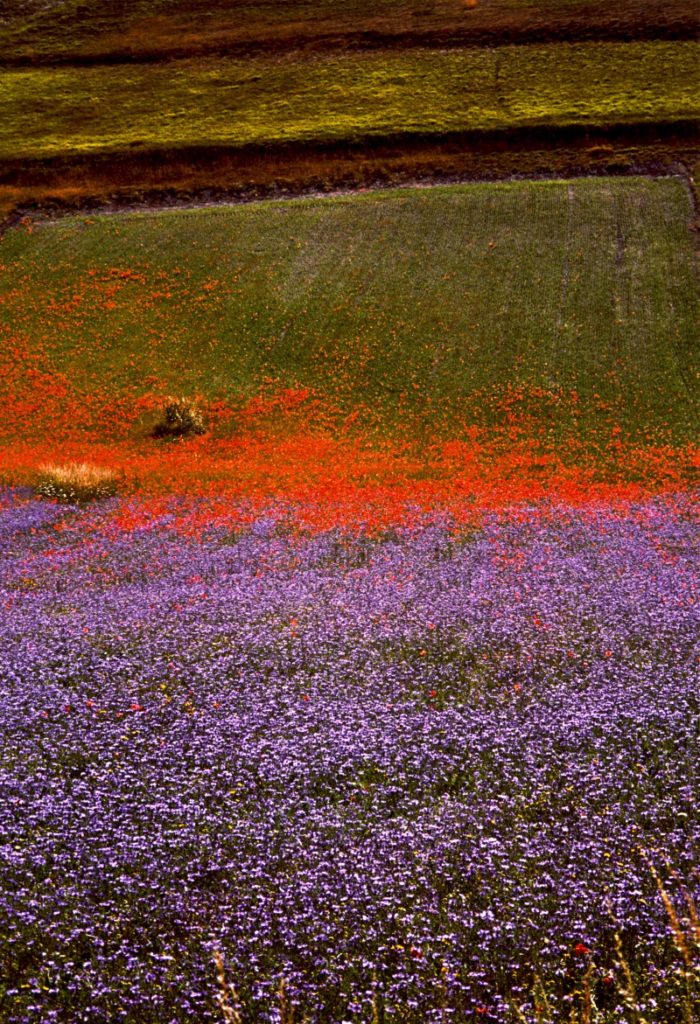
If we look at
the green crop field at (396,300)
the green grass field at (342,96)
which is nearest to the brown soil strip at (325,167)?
the green grass field at (342,96)

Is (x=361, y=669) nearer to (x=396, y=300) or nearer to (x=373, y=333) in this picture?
(x=373, y=333)

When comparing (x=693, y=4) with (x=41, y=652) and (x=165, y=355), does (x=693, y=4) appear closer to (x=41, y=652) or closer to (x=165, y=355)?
(x=165, y=355)

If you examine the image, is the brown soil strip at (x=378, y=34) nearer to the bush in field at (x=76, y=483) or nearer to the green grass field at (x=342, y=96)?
the green grass field at (x=342, y=96)

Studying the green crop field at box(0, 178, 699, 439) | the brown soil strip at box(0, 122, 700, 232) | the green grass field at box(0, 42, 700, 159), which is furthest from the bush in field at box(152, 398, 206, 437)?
the green grass field at box(0, 42, 700, 159)

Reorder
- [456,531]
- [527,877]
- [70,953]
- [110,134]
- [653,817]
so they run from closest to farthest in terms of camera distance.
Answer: [70,953], [527,877], [653,817], [456,531], [110,134]

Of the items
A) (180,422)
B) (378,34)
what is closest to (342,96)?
(378,34)

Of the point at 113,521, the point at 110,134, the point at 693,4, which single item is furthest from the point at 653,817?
the point at 693,4
